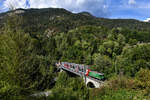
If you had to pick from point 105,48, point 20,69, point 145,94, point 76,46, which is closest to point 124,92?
point 145,94

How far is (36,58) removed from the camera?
505 cm

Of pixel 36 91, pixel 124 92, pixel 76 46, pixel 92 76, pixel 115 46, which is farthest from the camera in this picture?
pixel 76 46

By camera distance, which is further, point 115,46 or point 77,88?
point 115,46

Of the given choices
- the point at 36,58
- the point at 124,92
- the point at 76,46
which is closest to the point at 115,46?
the point at 76,46

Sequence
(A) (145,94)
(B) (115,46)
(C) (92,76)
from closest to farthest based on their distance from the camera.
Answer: (A) (145,94) → (C) (92,76) → (B) (115,46)

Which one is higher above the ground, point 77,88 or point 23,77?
point 23,77

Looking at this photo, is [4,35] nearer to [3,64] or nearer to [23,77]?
[3,64]

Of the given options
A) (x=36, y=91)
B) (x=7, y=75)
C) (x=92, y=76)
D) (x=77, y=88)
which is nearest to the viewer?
(x=7, y=75)

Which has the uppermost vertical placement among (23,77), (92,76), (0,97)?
(23,77)

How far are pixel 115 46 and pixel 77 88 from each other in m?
44.5

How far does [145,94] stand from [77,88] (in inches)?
283

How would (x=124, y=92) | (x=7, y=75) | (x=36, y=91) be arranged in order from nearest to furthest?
1. (x=7, y=75)
2. (x=36, y=91)
3. (x=124, y=92)

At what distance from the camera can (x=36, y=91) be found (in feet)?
15.9

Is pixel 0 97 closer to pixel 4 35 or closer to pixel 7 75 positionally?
pixel 7 75
